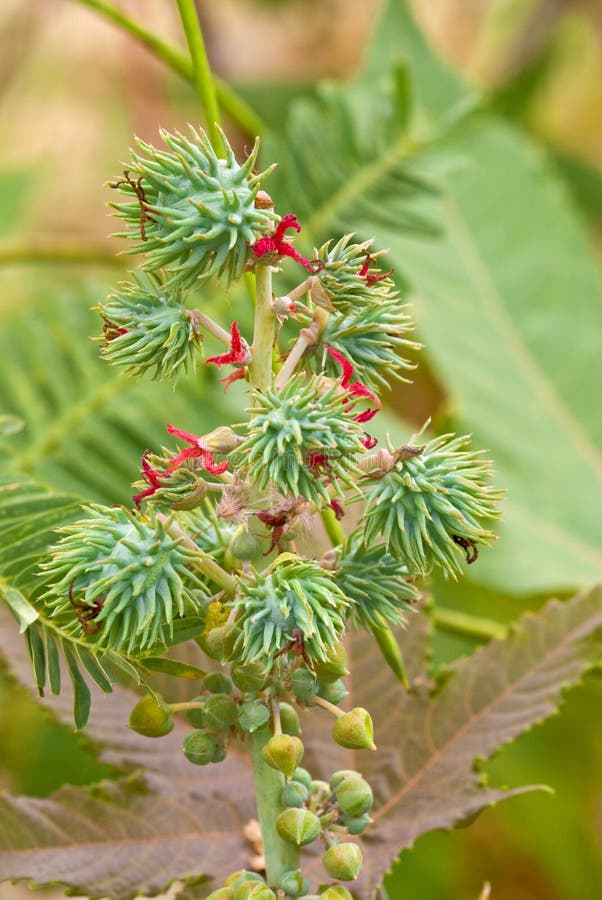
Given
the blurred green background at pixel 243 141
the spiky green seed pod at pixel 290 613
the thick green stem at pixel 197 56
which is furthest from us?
the blurred green background at pixel 243 141

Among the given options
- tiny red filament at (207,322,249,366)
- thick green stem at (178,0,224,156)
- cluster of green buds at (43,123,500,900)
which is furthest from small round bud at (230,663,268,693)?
thick green stem at (178,0,224,156)

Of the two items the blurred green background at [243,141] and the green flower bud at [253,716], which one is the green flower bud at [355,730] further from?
the blurred green background at [243,141]

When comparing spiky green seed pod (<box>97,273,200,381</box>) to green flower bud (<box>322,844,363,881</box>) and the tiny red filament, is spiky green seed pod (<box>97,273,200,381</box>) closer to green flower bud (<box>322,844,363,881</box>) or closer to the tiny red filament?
the tiny red filament

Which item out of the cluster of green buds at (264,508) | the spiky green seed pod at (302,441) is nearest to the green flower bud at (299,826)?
the cluster of green buds at (264,508)

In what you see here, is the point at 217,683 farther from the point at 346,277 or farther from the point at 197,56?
the point at 197,56

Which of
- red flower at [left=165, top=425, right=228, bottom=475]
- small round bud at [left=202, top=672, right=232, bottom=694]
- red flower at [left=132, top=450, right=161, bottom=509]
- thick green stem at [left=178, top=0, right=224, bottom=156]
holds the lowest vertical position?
small round bud at [left=202, top=672, right=232, bottom=694]

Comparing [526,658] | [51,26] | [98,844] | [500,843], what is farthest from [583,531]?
[51,26]
